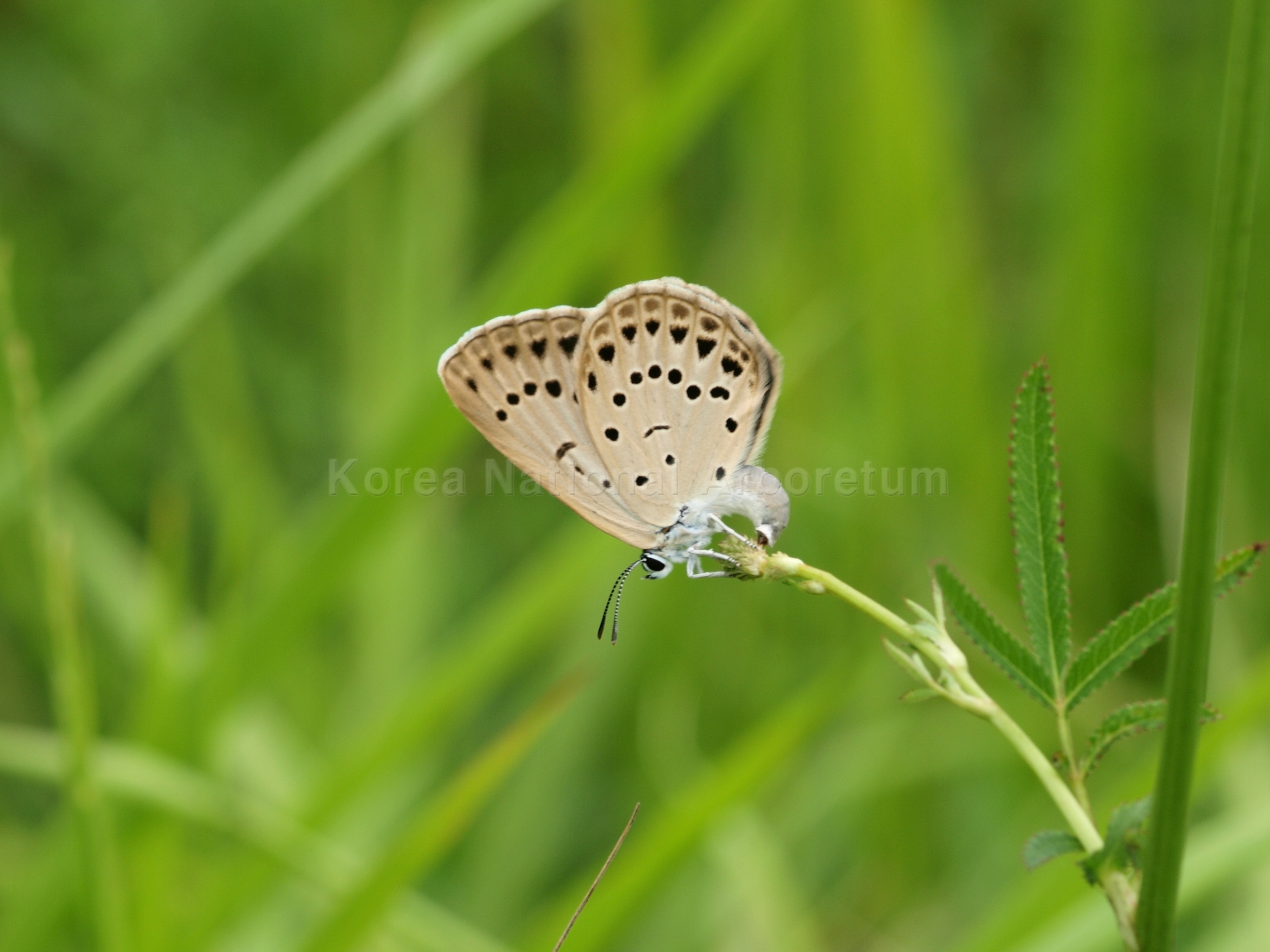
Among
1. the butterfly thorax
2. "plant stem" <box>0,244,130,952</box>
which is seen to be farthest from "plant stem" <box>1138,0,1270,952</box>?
"plant stem" <box>0,244,130,952</box>

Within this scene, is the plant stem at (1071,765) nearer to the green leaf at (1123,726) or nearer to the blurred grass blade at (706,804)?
the green leaf at (1123,726)

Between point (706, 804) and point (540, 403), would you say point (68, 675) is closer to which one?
point (540, 403)

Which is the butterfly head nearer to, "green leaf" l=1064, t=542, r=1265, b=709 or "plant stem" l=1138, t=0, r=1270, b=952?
"green leaf" l=1064, t=542, r=1265, b=709

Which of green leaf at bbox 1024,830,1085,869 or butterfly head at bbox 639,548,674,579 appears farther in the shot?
butterfly head at bbox 639,548,674,579

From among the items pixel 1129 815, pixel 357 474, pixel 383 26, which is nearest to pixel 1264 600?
pixel 357 474

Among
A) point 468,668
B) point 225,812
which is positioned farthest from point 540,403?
point 225,812

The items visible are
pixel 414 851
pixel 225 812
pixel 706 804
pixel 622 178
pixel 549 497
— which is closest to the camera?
pixel 414 851
